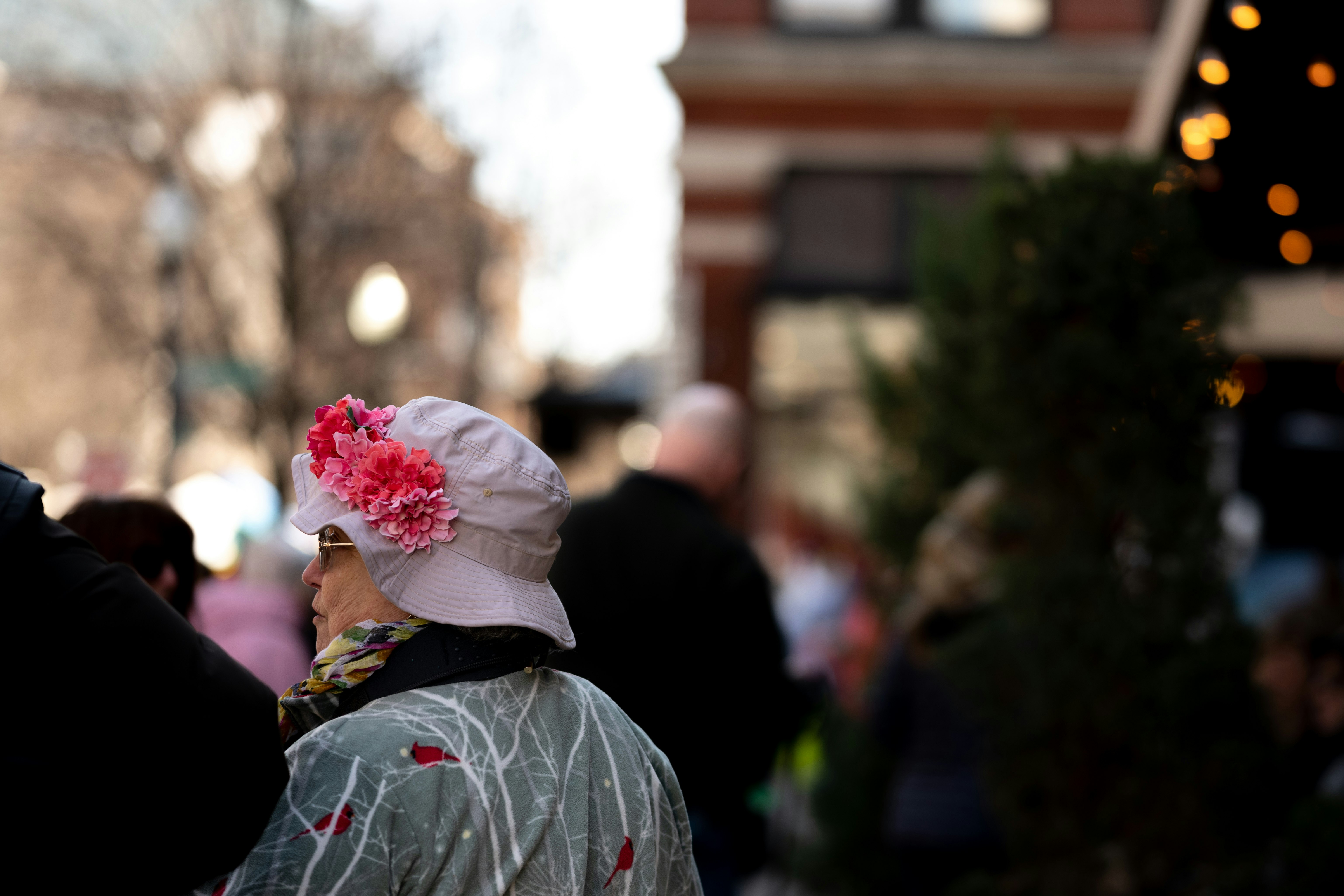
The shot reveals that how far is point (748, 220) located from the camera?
14281 millimetres

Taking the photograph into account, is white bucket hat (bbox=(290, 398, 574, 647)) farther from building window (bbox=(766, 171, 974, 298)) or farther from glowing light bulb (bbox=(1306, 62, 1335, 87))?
building window (bbox=(766, 171, 974, 298))

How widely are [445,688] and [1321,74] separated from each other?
12.0 ft

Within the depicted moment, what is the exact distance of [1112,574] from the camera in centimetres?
490

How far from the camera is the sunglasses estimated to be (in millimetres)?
2129

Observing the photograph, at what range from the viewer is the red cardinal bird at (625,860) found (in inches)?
84.7

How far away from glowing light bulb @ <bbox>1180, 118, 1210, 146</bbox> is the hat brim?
3838 mm

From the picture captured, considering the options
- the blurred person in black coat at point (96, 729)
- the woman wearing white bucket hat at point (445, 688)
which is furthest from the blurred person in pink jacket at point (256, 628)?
the blurred person in black coat at point (96, 729)

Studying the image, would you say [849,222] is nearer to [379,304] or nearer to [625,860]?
[379,304]

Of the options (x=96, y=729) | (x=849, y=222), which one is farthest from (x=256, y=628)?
(x=849, y=222)

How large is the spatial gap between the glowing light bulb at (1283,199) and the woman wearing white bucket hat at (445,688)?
3960mm

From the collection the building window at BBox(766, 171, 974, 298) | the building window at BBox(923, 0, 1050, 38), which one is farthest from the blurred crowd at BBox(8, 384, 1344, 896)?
the building window at BBox(923, 0, 1050, 38)

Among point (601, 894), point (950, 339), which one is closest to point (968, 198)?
point (950, 339)

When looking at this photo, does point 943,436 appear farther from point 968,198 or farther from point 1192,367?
point 968,198

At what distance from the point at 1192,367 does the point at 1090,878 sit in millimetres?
1767
